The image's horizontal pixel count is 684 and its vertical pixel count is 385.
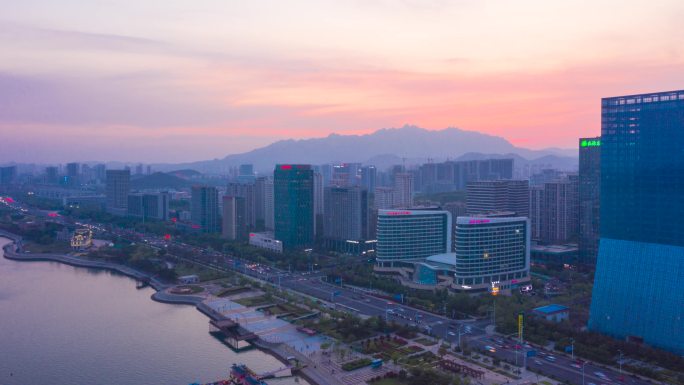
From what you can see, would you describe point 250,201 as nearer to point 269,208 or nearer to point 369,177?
point 269,208

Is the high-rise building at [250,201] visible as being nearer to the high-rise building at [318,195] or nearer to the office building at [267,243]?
the high-rise building at [318,195]

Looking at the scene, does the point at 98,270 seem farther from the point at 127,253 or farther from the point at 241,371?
the point at 241,371

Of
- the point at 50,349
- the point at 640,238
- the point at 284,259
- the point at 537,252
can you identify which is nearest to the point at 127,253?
the point at 284,259

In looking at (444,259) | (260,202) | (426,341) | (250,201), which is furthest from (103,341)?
(260,202)

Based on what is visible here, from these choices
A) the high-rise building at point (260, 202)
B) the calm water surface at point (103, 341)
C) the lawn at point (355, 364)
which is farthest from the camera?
the high-rise building at point (260, 202)

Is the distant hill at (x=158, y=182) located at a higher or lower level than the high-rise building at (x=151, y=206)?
higher

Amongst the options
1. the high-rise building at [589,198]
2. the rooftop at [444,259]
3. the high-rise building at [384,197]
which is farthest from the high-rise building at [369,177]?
the rooftop at [444,259]

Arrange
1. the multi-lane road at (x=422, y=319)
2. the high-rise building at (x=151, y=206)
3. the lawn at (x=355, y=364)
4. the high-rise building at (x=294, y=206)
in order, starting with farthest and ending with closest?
the high-rise building at (x=151, y=206), the high-rise building at (x=294, y=206), the lawn at (x=355, y=364), the multi-lane road at (x=422, y=319)
